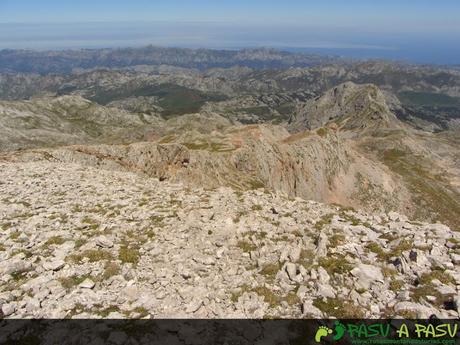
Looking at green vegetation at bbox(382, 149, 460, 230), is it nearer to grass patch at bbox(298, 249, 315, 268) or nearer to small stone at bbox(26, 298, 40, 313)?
grass patch at bbox(298, 249, 315, 268)

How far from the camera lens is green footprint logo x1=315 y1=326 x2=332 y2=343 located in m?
11.7

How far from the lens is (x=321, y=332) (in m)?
11.9

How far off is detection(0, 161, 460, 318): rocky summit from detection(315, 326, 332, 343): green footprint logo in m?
0.68

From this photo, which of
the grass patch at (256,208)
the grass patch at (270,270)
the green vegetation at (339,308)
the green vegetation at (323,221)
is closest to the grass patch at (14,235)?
the grass patch at (270,270)

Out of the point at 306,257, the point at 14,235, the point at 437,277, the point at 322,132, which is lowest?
the point at 322,132

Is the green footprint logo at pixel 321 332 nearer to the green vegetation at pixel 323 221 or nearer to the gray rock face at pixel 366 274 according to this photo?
the gray rock face at pixel 366 274

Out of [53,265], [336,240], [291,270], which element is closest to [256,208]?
[336,240]

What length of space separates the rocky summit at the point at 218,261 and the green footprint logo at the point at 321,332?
0.68m

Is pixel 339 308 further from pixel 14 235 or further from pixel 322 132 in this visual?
pixel 322 132

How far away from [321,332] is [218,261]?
6.02 metres

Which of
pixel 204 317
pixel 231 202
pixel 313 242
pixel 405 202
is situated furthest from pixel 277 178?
pixel 204 317

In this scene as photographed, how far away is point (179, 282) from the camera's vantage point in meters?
14.7

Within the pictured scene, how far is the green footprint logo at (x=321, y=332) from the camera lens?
11.7 m

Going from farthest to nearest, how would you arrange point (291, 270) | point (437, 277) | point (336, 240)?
1. point (336, 240)
2. point (291, 270)
3. point (437, 277)
